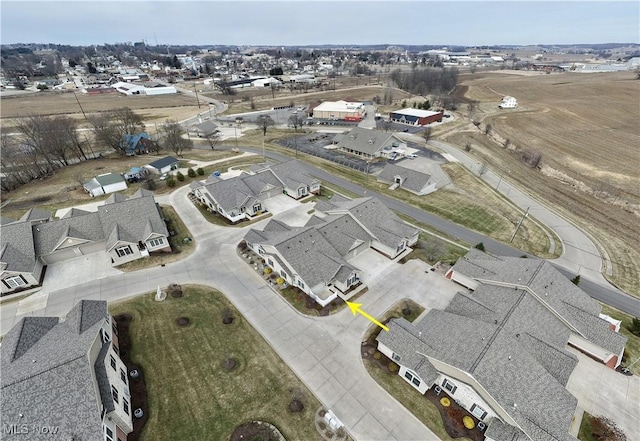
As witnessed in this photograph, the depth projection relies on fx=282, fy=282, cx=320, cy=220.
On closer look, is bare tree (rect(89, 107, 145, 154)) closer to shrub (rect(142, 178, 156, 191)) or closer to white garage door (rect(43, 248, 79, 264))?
shrub (rect(142, 178, 156, 191))

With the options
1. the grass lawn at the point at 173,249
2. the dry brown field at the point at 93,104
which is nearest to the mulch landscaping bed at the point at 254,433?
the grass lawn at the point at 173,249

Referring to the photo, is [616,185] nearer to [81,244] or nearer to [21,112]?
[81,244]

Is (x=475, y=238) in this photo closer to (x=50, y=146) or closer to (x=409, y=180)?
(x=409, y=180)

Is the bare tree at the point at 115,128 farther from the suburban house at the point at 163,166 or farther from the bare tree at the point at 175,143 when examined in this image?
the suburban house at the point at 163,166

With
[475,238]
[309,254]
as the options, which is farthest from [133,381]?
[475,238]

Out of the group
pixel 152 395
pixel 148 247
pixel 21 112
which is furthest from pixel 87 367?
pixel 21 112

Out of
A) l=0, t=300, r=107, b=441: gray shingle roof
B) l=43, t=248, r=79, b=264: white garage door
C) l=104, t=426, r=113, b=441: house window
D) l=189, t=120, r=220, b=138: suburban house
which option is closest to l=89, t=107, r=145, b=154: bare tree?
l=189, t=120, r=220, b=138: suburban house

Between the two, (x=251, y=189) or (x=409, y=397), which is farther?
(x=251, y=189)
